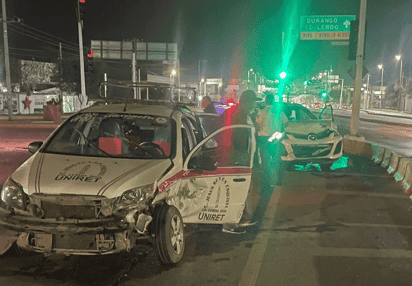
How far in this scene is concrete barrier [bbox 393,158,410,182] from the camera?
1008 cm

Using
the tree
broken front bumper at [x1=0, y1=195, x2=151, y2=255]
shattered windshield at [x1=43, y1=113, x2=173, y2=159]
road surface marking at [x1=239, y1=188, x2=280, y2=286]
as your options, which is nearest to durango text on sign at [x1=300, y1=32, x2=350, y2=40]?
road surface marking at [x1=239, y1=188, x2=280, y2=286]

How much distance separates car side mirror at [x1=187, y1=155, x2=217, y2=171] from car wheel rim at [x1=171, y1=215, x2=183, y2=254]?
67cm

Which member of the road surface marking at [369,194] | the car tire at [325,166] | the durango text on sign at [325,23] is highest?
the durango text on sign at [325,23]

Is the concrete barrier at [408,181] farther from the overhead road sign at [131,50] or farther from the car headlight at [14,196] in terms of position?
→ the overhead road sign at [131,50]

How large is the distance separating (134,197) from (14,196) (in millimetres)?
1150

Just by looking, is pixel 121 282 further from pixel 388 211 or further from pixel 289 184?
pixel 289 184

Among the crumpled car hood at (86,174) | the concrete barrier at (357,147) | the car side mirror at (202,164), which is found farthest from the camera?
the concrete barrier at (357,147)

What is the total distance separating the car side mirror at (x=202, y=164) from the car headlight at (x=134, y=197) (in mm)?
821

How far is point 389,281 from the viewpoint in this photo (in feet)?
14.4

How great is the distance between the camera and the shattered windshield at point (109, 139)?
534 cm

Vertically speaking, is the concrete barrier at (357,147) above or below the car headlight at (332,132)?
below

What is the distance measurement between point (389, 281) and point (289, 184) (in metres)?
5.27

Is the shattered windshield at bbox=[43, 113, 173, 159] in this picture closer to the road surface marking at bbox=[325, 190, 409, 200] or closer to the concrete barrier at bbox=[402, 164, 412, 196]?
the road surface marking at bbox=[325, 190, 409, 200]

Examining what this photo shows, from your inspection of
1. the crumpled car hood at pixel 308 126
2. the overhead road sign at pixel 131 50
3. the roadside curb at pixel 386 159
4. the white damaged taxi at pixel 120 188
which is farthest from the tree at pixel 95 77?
→ the white damaged taxi at pixel 120 188
